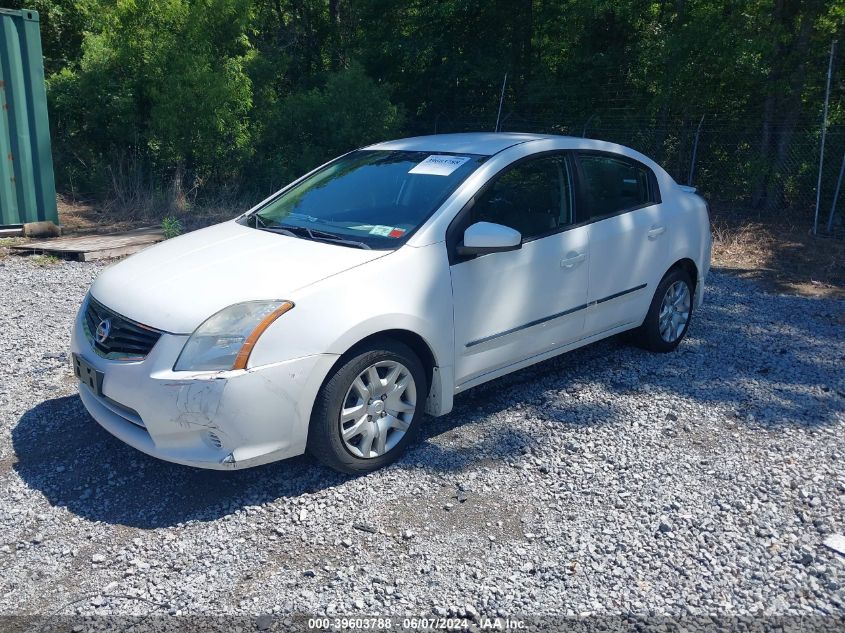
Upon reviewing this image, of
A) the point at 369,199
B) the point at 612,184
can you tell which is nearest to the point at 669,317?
the point at 612,184

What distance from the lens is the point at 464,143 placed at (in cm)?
512

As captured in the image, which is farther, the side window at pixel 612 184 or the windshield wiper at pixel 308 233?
the side window at pixel 612 184

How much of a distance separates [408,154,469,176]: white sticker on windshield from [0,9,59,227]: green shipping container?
6.98m

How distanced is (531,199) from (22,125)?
24.9 feet

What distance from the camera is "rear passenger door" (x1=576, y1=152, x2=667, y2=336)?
522 cm

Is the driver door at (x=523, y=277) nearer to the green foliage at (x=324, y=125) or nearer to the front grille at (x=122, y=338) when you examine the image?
the front grille at (x=122, y=338)

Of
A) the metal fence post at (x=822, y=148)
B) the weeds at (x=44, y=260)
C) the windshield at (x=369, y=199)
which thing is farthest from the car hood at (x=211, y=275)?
the metal fence post at (x=822, y=148)

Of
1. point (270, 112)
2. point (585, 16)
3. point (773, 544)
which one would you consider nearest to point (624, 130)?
point (585, 16)

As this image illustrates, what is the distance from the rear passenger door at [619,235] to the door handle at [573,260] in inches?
4.8

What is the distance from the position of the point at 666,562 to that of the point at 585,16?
544 inches

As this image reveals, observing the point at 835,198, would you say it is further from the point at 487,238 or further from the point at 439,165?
the point at 487,238

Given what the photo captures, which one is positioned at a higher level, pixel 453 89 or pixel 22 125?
pixel 453 89

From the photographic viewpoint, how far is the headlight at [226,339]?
3.58 metres

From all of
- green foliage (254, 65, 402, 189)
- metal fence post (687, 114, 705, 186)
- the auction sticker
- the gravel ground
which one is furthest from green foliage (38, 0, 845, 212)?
the auction sticker
